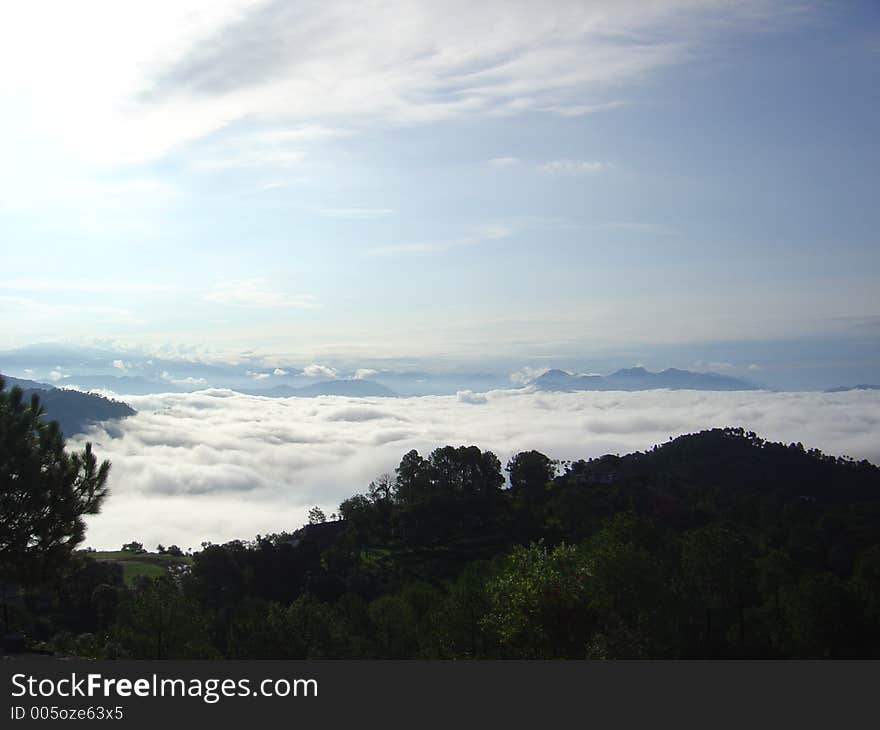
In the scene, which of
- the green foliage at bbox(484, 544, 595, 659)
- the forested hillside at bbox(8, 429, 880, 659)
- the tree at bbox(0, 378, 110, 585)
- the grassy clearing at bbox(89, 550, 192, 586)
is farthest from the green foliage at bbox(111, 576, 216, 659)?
the grassy clearing at bbox(89, 550, 192, 586)

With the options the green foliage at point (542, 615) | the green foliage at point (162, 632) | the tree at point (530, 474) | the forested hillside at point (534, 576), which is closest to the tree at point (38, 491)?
the forested hillside at point (534, 576)

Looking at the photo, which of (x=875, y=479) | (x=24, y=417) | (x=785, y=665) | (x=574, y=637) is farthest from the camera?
(x=875, y=479)

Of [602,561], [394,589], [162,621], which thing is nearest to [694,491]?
[394,589]

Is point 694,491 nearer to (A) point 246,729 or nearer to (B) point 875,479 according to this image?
(B) point 875,479

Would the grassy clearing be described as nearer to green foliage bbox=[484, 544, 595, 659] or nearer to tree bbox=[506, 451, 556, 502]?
tree bbox=[506, 451, 556, 502]

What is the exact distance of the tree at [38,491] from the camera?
60.7 ft

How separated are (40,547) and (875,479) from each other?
399 ft

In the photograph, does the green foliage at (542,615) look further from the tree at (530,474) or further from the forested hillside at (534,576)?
the tree at (530,474)

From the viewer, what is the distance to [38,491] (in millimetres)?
18797

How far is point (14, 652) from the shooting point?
80.0 feet

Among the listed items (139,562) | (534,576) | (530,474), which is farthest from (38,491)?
(530,474)

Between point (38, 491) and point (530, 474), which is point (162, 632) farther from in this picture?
point (530, 474)

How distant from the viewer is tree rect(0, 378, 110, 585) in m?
18.5

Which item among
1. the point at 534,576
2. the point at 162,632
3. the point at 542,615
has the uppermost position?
the point at 534,576
